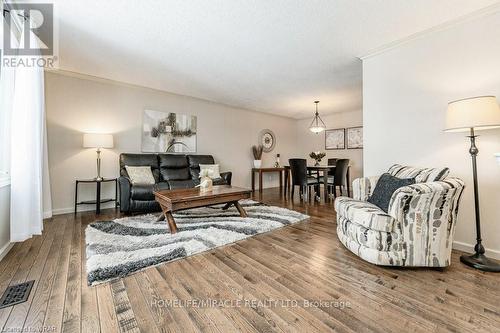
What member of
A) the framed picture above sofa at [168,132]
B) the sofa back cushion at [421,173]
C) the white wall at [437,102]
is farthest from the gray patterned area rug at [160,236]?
the framed picture above sofa at [168,132]

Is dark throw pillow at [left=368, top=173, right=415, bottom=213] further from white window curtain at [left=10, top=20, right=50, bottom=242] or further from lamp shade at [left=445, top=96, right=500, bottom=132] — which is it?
white window curtain at [left=10, top=20, right=50, bottom=242]

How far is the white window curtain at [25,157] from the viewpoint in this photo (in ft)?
6.39

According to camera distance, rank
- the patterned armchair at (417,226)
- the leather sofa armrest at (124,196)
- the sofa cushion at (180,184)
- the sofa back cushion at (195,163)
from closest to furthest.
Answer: the patterned armchair at (417,226), the leather sofa armrest at (124,196), the sofa cushion at (180,184), the sofa back cushion at (195,163)

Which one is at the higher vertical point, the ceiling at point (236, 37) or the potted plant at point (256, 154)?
the ceiling at point (236, 37)

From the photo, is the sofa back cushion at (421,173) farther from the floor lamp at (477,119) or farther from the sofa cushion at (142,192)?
the sofa cushion at (142,192)

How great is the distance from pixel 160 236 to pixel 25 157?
1.46 m

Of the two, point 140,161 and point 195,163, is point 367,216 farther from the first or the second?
point 140,161

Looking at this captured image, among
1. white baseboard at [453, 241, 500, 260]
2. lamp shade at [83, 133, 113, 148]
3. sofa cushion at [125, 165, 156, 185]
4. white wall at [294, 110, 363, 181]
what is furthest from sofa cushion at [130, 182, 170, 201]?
white wall at [294, 110, 363, 181]

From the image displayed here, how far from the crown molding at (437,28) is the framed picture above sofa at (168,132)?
139 inches

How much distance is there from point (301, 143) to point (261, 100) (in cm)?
271

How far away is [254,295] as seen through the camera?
55.4 inches

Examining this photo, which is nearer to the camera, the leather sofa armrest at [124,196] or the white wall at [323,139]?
the leather sofa armrest at [124,196]
